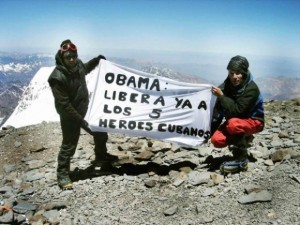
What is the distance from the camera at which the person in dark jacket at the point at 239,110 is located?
6980 millimetres

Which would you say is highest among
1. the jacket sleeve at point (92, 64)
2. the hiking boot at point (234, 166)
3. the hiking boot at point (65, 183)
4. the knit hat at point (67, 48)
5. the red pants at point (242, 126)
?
the knit hat at point (67, 48)

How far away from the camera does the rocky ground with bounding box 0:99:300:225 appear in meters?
6.61

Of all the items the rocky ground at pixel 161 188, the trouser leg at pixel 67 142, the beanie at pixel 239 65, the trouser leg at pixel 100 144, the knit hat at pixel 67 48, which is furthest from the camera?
the trouser leg at pixel 100 144

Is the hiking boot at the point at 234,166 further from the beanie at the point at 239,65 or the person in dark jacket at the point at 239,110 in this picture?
the beanie at the point at 239,65

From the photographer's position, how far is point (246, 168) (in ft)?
26.1

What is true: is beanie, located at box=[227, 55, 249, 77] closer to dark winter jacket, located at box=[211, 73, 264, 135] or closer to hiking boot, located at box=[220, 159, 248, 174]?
dark winter jacket, located at box=[211, 73, 264, 135]

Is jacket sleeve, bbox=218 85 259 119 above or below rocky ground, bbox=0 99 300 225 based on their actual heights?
above

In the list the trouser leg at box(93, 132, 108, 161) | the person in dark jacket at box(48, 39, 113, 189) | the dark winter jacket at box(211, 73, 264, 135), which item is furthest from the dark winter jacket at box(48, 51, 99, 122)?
the dark winter jacket at box(211, 73, 264, 135)

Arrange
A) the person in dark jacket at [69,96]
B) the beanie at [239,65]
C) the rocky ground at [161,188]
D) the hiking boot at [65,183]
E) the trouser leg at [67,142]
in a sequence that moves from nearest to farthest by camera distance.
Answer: the rocky ground at [161,188], the beanie at [239,65], the person in dark jacket at [69,96], the trouser leg at [67,142], the hiking boot at [65,183]

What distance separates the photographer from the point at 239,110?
705 cm

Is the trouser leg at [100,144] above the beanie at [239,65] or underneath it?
underneath

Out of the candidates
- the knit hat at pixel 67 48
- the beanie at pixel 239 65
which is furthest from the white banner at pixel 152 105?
the beanie at pixel 239 65

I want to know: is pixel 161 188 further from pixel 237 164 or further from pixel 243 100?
pixel 243 100

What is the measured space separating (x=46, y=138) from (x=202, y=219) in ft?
27.4
